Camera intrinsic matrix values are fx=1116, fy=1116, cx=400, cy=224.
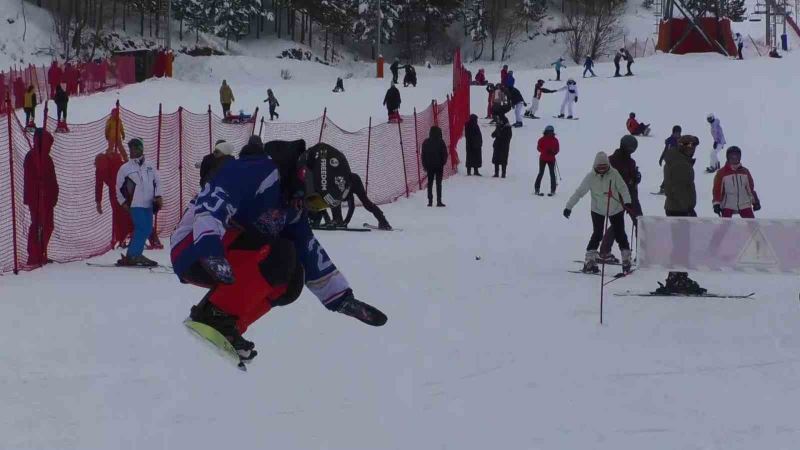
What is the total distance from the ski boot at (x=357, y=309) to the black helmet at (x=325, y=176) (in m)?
0.85

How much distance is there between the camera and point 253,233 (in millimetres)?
5699

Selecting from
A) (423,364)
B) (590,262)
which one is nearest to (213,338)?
(423,364)

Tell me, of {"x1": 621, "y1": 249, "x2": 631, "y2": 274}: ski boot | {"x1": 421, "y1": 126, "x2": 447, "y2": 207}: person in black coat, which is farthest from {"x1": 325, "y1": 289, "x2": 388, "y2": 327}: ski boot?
{"x1": 421, "y1": 126, "x2": 447, "y2": 207}: person in black coat

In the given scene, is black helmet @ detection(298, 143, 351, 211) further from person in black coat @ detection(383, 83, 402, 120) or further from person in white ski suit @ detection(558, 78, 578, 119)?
person in white ski suit @ detection(558, 78, 578, 119)

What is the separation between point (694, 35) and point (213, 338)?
172 feet

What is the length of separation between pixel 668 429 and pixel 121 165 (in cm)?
936

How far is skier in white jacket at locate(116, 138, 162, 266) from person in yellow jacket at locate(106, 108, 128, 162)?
1.53 metres

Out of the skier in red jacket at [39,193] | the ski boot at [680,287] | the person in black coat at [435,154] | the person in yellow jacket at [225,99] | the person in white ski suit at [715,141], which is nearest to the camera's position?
the ski boot at [680,287]

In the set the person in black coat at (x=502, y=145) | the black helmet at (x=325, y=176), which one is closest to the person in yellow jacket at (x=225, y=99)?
the person in black coat at (x=502, y=145)

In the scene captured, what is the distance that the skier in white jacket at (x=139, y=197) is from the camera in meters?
13.1

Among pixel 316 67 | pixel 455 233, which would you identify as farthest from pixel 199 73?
pixel 455 233

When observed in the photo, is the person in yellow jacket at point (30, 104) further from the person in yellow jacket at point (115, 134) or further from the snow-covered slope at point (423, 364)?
the snow-covered slope at point (423, 364)

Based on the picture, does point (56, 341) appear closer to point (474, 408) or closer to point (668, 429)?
point (474, 408)

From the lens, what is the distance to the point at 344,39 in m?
89.1
